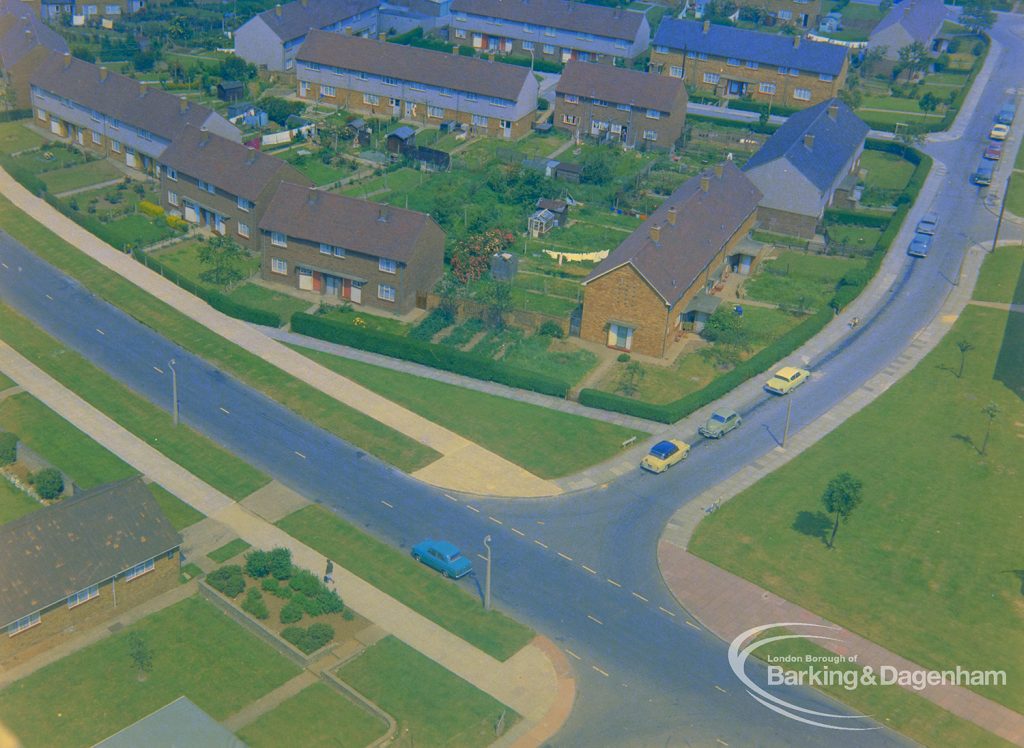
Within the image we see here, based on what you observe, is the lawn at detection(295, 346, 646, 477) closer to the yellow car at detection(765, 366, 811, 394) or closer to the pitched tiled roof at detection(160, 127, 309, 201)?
the yellow car at detection(765, 366, 811, 394)

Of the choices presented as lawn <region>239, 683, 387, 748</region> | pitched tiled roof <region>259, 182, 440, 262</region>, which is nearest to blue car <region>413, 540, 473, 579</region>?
lawn <region>239, 683, 387, 748</region>

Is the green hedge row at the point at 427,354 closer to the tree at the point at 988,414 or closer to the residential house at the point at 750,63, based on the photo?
the tree at the point at 988,414

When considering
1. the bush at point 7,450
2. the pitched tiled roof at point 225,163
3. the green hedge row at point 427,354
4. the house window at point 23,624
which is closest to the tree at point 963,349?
the green hedge row at point 427,354

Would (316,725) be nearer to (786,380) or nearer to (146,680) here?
(146,680)

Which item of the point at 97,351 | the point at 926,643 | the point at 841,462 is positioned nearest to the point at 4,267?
the point at 97,351

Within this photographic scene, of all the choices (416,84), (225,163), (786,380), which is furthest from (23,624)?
(416,84)
